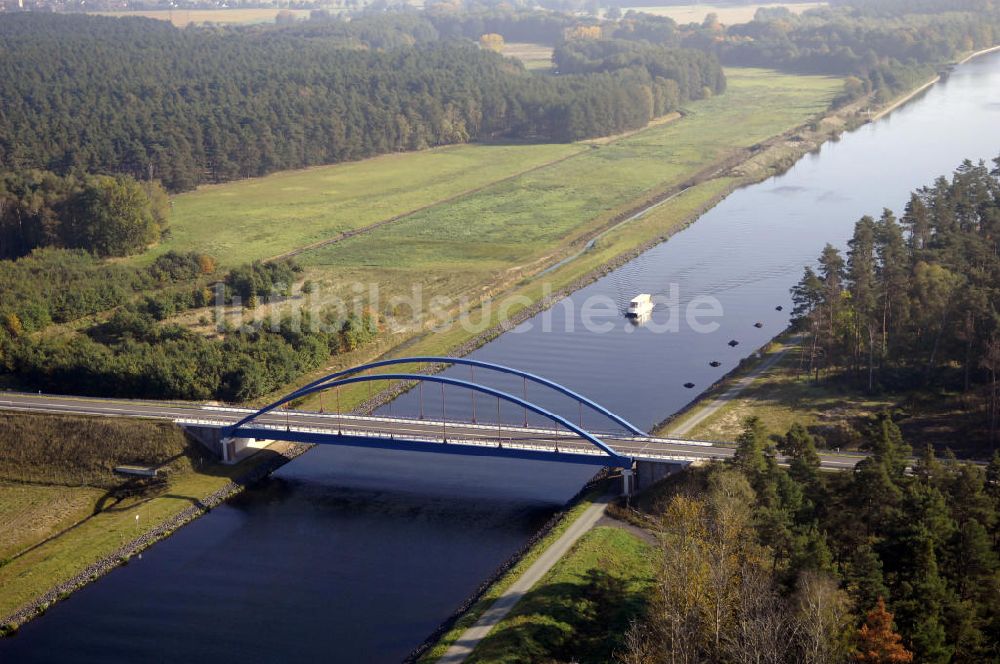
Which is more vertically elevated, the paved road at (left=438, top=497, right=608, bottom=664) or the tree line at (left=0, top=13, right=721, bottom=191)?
the tree line at (left=0, top=13, right=721, bottom=191)

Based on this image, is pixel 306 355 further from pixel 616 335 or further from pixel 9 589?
pixel 9 589

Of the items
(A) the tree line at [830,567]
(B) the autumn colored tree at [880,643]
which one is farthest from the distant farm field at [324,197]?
(B) the autumn colored tree at [880,643]

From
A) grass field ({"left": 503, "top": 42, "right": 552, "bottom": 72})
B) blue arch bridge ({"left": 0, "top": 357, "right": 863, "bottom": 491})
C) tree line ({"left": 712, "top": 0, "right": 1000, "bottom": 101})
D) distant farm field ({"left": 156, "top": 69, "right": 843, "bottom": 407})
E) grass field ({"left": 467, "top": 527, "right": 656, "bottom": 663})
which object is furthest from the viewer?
grass field ({"left": 503, "top": 42, "right": 552, "bottom": 72})

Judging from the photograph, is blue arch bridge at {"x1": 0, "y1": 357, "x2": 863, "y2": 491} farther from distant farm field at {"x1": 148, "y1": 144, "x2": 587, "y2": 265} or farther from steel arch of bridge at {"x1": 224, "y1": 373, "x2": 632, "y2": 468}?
distant farm field at {"x1": 148, "y1": 144, "x2": 587, "y2": 265}

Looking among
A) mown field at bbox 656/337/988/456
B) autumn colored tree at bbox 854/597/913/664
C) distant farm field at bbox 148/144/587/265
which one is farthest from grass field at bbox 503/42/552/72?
autumn colored tree at bbox 854/597/913/664

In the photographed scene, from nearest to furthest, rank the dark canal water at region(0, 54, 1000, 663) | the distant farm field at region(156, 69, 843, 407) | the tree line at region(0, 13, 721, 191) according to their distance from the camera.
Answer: the dark canal water at region(0, 54, 1000, 663)
the distant farm field at region(156, 69, 843, 407)
the tree line at region(0, 13, 721, 191)

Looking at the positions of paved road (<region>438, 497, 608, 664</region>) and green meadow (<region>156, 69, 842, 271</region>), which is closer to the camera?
paved road (<region>438, 497, 608, 664</region>)
